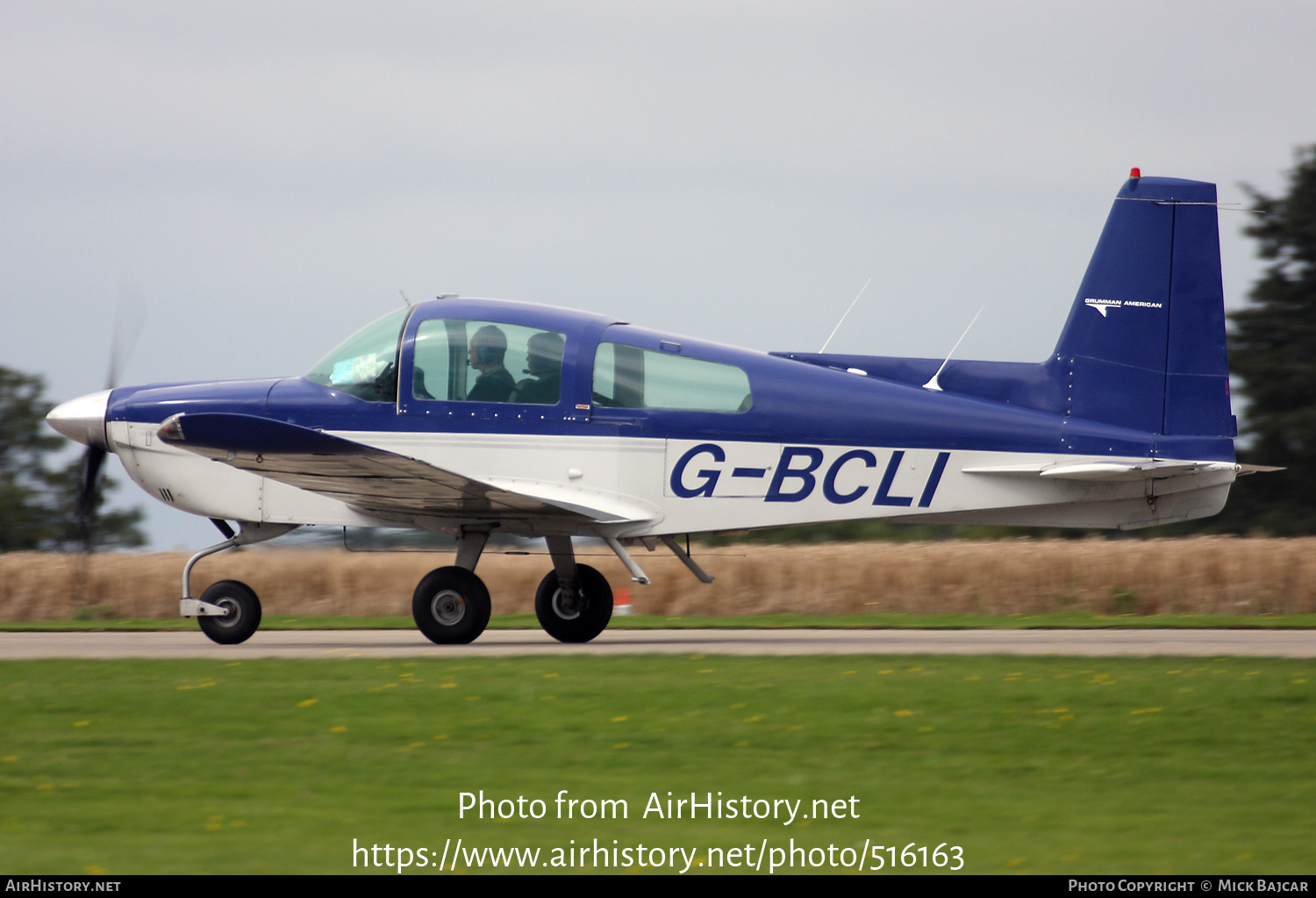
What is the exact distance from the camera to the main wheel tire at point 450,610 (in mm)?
10461

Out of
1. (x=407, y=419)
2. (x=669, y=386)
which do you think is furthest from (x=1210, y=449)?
(x=407, y=419)

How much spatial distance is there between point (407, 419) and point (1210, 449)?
6688 millimetres

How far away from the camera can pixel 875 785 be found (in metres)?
5.70

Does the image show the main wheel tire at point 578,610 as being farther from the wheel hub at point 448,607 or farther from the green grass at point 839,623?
the green grass at point 839,623

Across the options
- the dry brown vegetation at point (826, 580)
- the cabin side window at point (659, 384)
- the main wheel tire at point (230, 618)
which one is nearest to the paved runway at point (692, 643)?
the main wheel tire at point (230, 618)

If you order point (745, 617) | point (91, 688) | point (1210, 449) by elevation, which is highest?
point (1210, 449)

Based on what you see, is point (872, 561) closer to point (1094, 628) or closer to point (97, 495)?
point (1094, 628)

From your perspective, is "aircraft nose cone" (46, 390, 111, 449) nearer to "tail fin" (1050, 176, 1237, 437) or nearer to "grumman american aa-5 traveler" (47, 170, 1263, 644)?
"grumman american aa-5 traveler" (47, 170, 1263, 644)

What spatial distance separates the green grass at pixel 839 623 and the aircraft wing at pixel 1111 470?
294 cm

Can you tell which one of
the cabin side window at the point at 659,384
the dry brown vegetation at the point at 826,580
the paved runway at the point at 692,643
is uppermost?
the cabin side window at the point at 659,384

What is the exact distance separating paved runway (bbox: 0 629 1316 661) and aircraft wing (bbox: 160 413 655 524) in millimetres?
1145

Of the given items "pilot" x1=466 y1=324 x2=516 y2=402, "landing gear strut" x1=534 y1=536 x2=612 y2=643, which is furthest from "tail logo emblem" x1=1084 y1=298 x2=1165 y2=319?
"pilot" x1=466 y1=324 x2=516 y2=402

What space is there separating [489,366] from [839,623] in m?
5.16

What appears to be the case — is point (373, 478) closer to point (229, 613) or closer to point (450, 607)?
point (450, 607)
